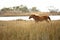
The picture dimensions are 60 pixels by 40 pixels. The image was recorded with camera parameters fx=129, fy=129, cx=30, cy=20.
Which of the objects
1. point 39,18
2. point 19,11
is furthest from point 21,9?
point 39,18

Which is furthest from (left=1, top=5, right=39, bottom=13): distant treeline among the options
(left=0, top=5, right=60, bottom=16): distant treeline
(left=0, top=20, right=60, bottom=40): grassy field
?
(left=0, top=20, right=60, bottom=40): grassy field

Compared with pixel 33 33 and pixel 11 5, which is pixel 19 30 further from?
pixel 11 5

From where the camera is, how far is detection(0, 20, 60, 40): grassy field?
1399 mm

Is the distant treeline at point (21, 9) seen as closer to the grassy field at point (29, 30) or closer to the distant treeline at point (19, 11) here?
the distant treeline at point (19, 11)

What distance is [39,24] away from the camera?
4.66 feet

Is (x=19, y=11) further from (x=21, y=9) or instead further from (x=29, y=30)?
(x=29, y=30)

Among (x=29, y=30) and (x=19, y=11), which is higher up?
(x=19, y=11)

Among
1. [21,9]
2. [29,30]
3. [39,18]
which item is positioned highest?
[21,9]

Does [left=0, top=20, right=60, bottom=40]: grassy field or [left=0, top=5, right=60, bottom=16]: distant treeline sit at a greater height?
[left=0, top=5, right=60, bottom=16]: distant treeline

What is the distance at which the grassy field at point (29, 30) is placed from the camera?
4.59ft

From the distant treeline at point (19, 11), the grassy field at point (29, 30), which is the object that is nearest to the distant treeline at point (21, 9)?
the distant treeline at point (19, 11)

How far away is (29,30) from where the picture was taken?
1411mm

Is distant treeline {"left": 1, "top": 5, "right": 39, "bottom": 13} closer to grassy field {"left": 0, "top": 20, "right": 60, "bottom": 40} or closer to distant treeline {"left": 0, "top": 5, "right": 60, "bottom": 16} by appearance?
distant treeline {"left": 0, "top": 5, "right": 60, "bottom": 16}

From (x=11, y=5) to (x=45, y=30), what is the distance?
0.47 metres
